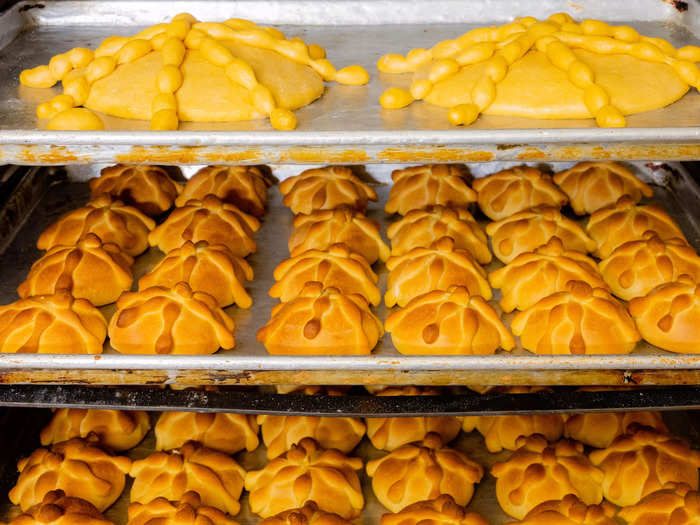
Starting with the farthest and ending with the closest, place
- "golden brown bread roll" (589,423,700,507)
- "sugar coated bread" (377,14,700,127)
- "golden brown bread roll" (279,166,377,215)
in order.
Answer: "golden brown bread roll" (279,166,377,215) < "golden brown bread roll" (589,423,700,507) < "sugar coated bread" (377,14,700,127)

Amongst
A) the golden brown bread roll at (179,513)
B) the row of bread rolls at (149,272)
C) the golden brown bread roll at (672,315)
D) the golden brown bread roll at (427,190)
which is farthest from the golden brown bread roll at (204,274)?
the golden brown bread roll at (672,315)

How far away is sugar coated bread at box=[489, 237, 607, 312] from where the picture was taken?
1646mm

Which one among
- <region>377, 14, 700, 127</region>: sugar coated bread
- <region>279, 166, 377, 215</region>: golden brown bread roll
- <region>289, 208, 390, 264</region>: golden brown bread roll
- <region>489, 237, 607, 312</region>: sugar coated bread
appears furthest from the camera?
<region>279, 166, 377, 215</region>: golden brown bread roll

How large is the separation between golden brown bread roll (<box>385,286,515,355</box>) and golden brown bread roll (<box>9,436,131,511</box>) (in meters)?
0.87

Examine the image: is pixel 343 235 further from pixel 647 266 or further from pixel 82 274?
pixel 647 266

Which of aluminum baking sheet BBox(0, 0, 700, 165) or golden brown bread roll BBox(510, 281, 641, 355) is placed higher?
aluminum baking sheet BBox(0, 0, 700, 165)

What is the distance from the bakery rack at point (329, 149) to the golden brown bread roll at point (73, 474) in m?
0.31

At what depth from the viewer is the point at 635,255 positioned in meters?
1.75

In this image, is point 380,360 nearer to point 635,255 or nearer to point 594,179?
point 635,255

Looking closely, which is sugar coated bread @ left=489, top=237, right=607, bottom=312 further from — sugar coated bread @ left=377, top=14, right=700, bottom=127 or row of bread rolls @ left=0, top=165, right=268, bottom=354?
row of bread rolls @ left=0, top=165, right=268, bottom=354

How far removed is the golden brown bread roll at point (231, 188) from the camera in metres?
2.10

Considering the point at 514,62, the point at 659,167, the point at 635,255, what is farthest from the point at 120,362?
the point at 659,167

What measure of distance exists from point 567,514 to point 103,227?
56.3 inches

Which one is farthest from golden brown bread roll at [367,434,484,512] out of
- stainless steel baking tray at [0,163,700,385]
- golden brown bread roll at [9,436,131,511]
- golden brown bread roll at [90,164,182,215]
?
golden brown bread roll at [90,164,182,215]
